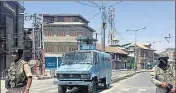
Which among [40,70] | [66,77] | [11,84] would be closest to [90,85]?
[66,77]

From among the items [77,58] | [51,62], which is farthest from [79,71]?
[51,62]

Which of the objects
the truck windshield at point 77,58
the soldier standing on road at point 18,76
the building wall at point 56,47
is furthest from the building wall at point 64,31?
the soldier standing on road at point 18,76

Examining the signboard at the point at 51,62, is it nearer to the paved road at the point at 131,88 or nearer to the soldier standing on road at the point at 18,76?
the paved road at the point at 131,88

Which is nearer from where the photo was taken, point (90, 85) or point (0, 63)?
point (90, 85)

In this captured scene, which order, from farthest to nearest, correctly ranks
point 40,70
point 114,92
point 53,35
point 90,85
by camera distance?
point 53,35 < point 40,70 < point 114,92 < point 90,85

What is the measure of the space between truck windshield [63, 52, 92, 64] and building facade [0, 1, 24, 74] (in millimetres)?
27849

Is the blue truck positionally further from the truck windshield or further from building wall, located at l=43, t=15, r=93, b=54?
building wall, located at l=43, t=15, r=93, b=54

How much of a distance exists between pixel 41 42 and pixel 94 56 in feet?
90.3

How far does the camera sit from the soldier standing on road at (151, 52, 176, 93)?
7.34 m

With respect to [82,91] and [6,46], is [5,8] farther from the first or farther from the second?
[82,91]

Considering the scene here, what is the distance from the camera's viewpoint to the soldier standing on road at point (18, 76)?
285 inches

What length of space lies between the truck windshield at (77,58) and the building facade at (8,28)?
91.4ft

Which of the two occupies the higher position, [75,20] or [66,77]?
[75,20]

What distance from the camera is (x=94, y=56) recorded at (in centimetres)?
2109
